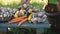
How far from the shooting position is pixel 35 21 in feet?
7.97


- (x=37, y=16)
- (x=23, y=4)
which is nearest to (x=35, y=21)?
(x=37, y=16)

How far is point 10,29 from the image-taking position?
2436 millimetres

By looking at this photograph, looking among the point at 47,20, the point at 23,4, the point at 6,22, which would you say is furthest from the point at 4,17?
the point at 47,20

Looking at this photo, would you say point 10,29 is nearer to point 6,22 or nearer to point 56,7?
point 6,22

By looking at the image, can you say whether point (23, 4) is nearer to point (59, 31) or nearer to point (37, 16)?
point (37, 16)

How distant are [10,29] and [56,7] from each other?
0.52 metres

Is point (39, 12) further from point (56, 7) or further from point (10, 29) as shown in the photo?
point (10, 29)

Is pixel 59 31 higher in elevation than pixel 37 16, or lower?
lower

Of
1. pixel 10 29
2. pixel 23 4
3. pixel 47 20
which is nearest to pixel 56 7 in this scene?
pixel 47 20

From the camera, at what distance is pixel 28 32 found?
96.6 inches

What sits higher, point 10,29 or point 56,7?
point 56,7

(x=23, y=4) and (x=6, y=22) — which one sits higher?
(x=23, y=4)

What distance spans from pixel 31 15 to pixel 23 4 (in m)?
0.14

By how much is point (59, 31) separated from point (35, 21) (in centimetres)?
27
